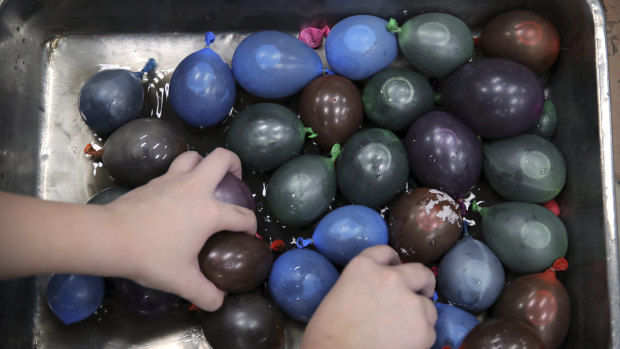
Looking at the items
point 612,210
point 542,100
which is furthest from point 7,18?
point 612,210

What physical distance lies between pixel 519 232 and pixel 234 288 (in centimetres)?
56

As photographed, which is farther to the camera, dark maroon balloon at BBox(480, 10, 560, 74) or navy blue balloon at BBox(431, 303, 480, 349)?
dark maroon balloon at BBox(480, 10, 560, 74)

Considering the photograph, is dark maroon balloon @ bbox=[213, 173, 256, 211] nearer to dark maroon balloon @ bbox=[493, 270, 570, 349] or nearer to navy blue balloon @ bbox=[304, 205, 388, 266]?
navy blue balloon @ bbox=[304, 205, 388, 266]

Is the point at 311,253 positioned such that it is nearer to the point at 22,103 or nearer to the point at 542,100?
the point at 542,100

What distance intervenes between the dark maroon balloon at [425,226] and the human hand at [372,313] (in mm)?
129

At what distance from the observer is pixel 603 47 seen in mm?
1032

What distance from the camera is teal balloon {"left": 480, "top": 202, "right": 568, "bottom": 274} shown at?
1.02 meters

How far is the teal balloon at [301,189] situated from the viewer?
1.03 metres

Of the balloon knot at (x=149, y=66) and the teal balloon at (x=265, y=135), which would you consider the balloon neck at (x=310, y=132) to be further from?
the balloon knot at (x=149, y=66)

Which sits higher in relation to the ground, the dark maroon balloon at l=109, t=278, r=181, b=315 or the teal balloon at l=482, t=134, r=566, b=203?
the teal balloon at l=482, t=134, r=566, b=203

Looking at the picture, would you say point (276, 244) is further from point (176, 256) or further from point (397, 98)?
point (397, 98)

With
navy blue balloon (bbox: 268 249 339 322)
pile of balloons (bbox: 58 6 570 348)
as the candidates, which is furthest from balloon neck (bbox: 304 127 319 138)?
navy blue balloon (bbox: 268 249 339 322)

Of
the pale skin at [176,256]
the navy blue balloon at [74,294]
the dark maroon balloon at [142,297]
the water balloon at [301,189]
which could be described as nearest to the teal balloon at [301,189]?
the water balloon at [301,189]

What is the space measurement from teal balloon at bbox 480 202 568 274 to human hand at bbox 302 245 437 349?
0.25 metres
